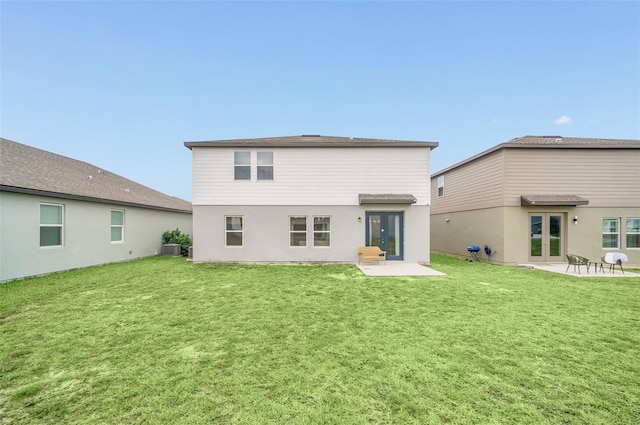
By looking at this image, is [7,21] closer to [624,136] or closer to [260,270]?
[260,270]

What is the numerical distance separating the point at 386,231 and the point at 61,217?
46.5 ft

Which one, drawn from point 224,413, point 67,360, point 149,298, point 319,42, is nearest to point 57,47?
point 319,42

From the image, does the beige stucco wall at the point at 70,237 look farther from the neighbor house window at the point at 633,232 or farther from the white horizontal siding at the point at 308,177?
the neighbor house window at the point at 633,232

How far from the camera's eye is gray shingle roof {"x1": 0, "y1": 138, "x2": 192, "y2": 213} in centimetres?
921

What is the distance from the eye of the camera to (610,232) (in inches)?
488

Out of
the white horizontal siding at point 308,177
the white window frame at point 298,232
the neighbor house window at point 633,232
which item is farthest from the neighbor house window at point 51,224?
the neighbor house window at point 633,232

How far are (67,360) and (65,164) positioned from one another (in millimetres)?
15177

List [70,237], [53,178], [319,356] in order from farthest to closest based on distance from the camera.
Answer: [53,178] < [70,237] < [319,356]

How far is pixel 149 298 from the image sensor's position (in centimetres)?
670

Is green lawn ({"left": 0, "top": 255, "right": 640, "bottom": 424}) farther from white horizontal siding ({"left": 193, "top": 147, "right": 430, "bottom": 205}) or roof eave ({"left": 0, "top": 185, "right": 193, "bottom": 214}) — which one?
white horizontal siding ({"left": 193, "top": 147, "right": 430, "bottom": 205})

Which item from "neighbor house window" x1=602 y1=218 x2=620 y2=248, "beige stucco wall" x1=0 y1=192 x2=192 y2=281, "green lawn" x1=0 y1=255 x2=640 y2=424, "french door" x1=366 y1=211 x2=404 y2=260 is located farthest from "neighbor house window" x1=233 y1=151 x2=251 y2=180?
"neighbor house window" x1=602 y1=218 x2=620 y2=248

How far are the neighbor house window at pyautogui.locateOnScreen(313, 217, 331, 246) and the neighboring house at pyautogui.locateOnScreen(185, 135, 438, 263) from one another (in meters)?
0.05

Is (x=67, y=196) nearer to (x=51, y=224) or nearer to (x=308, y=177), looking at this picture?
(x=51, y=224)

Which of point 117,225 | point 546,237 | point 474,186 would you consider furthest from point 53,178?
point 546,237
